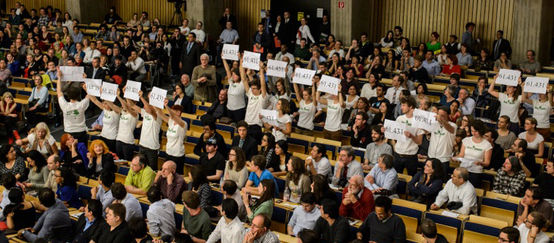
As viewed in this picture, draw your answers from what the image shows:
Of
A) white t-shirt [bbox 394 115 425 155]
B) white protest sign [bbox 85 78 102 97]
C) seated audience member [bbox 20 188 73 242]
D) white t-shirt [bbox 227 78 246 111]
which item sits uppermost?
white protest sign [bbox 85 78 102 97]

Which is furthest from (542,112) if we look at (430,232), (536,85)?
(430,232)

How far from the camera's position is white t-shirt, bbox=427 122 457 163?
32.9 ft

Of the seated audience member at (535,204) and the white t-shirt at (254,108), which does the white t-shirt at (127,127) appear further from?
the seated audience member at (535,204)

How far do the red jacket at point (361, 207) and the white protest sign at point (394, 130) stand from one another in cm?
174

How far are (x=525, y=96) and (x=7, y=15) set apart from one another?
18.8 m

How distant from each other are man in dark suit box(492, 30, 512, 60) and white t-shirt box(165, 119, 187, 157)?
338 inches

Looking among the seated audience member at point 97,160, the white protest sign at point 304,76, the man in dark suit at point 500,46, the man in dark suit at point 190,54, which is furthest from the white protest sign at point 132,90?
the man in dark suit at point 500,46

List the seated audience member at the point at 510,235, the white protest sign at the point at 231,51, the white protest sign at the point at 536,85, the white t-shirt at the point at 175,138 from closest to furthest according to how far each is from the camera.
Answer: the seated audience member at the point at 510,235, the white t-shirt at the point at 175,138, the white protest sign at the point at 536,85, the white protest sign at the point at 231,51

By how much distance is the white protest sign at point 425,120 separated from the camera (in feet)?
32.3

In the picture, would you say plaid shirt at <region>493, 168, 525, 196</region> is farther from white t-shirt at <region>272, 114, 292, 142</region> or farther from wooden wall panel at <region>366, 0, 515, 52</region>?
wooden wall panel at <region>366, 0, 515, 52</region>

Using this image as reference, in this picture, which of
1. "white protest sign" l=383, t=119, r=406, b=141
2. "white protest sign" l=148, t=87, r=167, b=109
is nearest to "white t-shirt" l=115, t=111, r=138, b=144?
"white protest sign" l=148, t=87, r=167, b=109

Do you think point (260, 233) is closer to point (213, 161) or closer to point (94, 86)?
point (213, 161)

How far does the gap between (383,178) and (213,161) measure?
2.46m

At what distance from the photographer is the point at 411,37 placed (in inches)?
734
